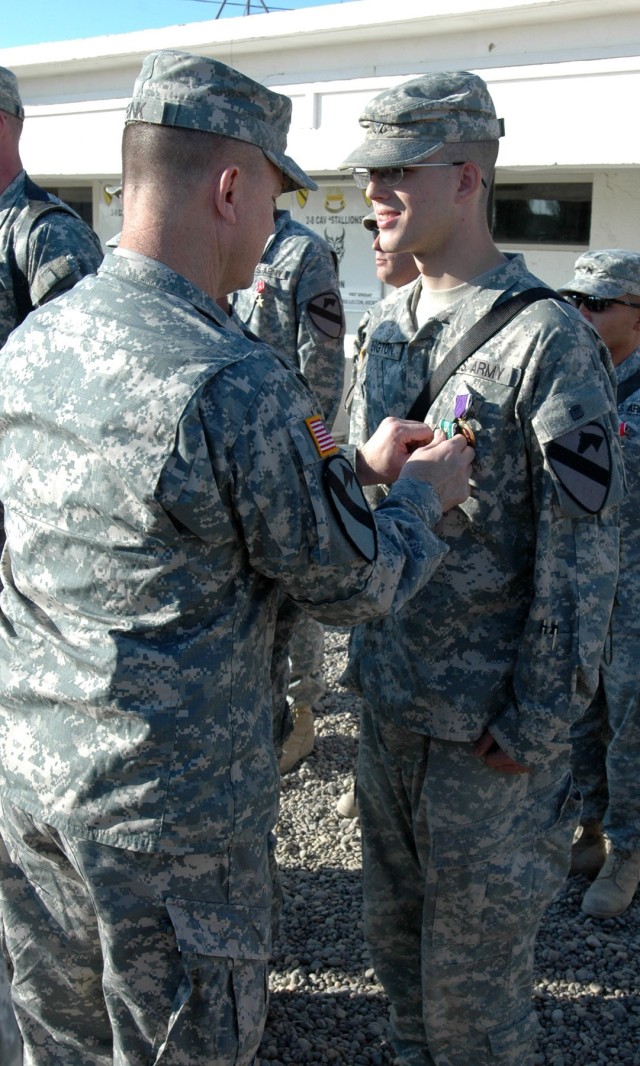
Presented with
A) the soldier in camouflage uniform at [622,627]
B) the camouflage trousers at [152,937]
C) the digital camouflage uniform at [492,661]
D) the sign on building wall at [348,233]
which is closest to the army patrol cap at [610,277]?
the soldier in camouflage uniform at [622,627]

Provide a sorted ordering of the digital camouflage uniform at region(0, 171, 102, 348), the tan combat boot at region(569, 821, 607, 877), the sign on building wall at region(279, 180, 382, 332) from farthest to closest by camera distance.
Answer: the sign on building wall at region(279, 180, 382, 332)
the tan combat boot at region(569, 821, 607, 877)
the digital camouflage uniform at region(0, 171, 102, 348)

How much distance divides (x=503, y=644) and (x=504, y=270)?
87cm

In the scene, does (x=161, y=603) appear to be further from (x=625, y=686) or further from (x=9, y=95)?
(x=9, y=95)

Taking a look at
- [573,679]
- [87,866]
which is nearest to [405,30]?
[573,679]

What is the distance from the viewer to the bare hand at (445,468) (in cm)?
215

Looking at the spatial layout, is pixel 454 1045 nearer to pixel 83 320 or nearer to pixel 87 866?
pixel 87 866

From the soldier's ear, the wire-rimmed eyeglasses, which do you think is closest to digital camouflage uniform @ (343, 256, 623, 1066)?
the wire-rimmed eyeglasses

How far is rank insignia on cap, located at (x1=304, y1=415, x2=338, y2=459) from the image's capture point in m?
1.80

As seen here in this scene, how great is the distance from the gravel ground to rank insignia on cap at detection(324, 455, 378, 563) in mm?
1837

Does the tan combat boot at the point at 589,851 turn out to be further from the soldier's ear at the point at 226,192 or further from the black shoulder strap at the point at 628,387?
the soldier's ear at the point at 226,192

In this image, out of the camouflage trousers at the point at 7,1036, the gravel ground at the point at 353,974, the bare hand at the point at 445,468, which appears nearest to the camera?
the camouflage trousers at the point at 7,1036

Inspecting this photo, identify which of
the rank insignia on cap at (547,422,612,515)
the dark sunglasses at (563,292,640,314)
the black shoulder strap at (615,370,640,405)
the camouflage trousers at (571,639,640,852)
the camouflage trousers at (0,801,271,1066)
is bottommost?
the camouflage trousers at (571,639,640,852)

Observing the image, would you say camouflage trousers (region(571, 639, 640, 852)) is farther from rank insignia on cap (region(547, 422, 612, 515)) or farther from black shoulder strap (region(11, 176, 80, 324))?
black shoulder strap (region(11, 176, 80, 324))

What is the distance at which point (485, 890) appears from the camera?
2424mm
